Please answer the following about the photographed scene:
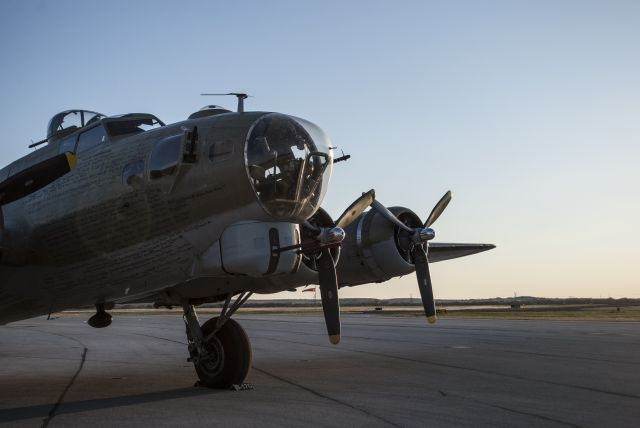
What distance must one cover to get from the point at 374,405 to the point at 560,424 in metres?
2.60

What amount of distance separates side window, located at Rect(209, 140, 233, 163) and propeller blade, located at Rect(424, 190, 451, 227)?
8.76 meters

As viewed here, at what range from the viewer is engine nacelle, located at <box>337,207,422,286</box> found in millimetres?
16750

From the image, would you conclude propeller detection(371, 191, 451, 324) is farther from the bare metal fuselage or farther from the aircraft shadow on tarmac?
the aircraft shadow on tarmac

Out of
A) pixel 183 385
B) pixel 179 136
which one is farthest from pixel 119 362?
pixel 179 136

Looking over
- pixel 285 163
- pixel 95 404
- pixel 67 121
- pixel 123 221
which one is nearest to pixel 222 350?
pixel 95 404

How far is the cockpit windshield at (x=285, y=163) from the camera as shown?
10.1m

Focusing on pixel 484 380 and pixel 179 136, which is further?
pixel 484 380

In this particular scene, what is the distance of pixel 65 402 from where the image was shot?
10.7 meters

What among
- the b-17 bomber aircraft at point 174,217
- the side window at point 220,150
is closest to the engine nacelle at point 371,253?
the b-17 bomber aircraft at point 174,217

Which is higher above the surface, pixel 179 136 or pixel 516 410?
pixel 179 136

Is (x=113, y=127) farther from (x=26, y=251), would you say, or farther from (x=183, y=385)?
(x=183, y=385)

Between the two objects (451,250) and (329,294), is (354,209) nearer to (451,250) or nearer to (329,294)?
(329,294)

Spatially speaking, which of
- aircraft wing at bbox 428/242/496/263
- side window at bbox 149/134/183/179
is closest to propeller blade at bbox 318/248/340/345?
side window at bbox 149/134/183/179

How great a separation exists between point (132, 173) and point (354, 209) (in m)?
4.79
